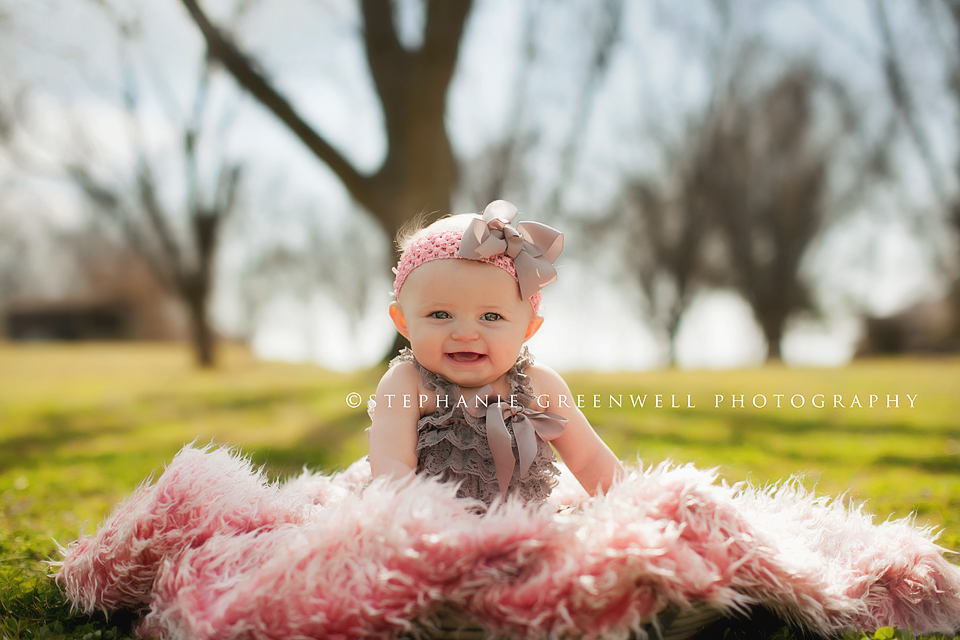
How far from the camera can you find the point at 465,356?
190 cm

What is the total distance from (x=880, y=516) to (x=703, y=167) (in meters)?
16.3

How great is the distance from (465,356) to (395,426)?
0.28 meters

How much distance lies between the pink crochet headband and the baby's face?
0.09ft

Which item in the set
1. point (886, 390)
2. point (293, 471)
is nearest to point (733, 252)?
point (886, 390)

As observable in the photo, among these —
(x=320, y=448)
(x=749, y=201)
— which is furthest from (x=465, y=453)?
(x=749, y=201)

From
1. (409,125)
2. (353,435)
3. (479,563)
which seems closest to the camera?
(479,563)

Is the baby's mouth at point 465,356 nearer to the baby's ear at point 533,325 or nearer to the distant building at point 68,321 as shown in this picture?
the baby's ear at point 533,325

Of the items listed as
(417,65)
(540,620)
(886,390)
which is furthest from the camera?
(886,390)

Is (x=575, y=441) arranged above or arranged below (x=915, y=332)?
above

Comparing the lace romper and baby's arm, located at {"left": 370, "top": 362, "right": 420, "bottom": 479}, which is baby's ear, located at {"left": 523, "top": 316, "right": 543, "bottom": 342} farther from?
baby's arm, located at {"left": 370, "top": 362, "right": 420, "bottom": 479}

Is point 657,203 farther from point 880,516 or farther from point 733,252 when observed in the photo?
point 880,516

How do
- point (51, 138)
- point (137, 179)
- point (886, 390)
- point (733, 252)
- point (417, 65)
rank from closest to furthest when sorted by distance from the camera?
1. point (417, 65)
2. point (886, 390)
3. point (51, 138)
4. point (137, 179)
5. point (733, 252)

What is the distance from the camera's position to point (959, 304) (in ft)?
46.3

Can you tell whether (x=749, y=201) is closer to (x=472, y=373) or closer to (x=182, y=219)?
(x=182, y=219)
